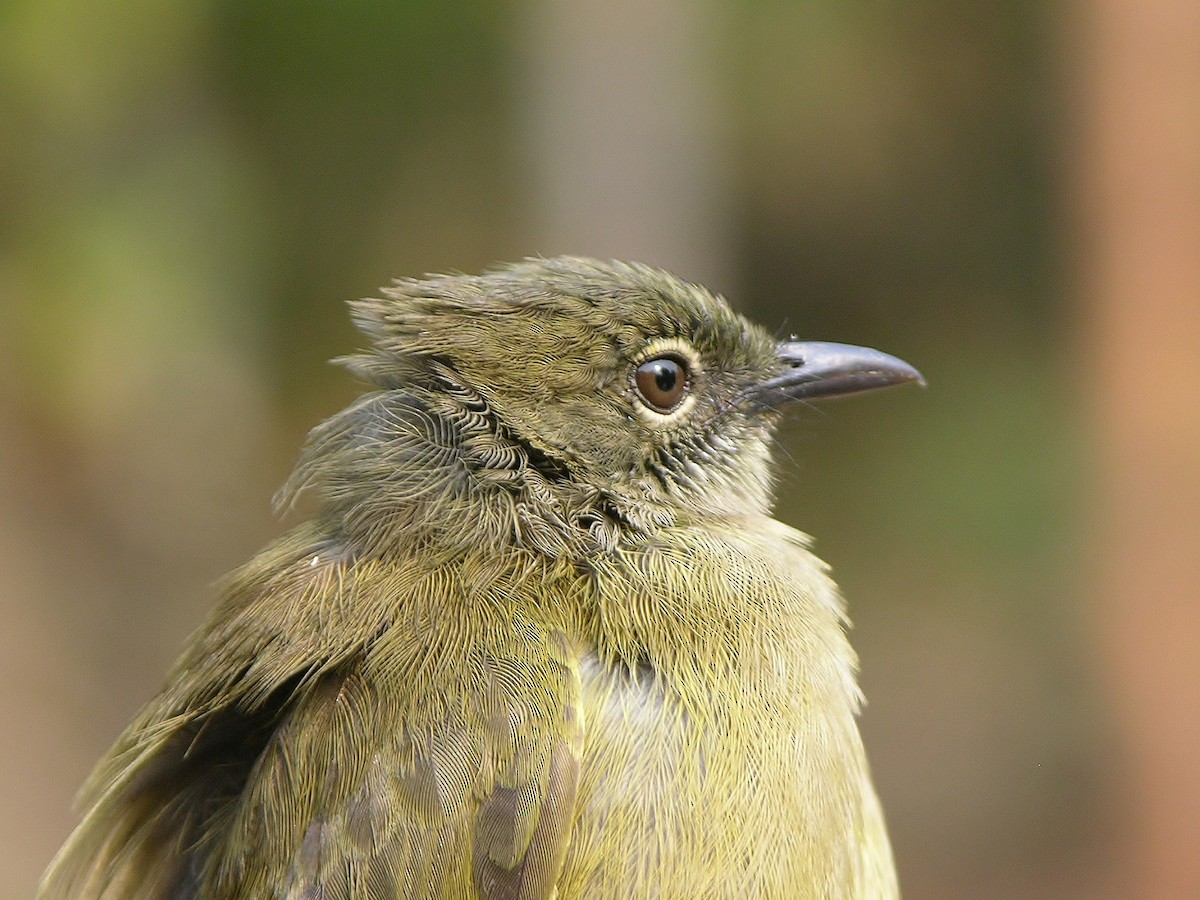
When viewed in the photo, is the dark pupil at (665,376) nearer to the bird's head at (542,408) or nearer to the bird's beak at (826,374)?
the bird's head at (542,408)

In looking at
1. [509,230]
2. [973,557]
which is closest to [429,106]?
[509,230]

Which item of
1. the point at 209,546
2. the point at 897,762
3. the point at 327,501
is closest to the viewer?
the point at 327,501

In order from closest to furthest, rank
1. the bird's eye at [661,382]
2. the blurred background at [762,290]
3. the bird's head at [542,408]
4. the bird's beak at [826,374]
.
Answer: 1. the bird's head at [542,408]
2. the bird's eye at [661,382]
3. the bird's beak at [826,374]
4. the blurred background at [762,290]

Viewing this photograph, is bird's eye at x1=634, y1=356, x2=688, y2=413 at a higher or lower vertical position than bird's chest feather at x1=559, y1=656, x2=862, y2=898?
higher

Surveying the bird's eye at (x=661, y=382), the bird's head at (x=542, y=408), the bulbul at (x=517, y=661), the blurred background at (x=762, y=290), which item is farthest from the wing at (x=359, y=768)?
the blurred background at (x=762, y=290)

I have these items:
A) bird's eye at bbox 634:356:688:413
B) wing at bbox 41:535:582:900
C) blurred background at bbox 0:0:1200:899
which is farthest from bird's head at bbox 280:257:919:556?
blurred background at bbox 0:0:1200:899

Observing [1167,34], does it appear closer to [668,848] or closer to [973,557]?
[973,557]

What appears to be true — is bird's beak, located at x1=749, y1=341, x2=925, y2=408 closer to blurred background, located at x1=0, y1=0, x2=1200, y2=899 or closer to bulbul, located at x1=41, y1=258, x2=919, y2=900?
bulbul, located at x1=41, y1=258, x2=919, y2=900

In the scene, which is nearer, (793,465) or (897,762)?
(793,465)
